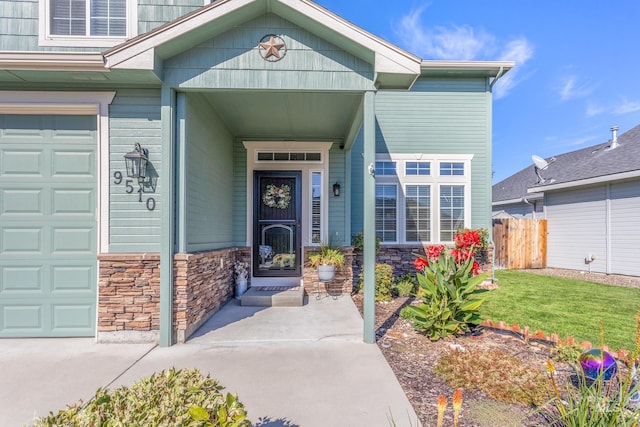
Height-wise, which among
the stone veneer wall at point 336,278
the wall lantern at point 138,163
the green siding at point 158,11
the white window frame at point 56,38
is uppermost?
the green siding at point 158,11

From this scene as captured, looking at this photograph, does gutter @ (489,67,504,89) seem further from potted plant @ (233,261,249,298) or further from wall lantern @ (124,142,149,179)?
wall lantern @ (124,142,149,179)

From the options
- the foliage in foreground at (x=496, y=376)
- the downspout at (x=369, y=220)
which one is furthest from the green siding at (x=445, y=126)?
the foliage in foreground at (x=496, y=376)

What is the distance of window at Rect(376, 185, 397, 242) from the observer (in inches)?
290

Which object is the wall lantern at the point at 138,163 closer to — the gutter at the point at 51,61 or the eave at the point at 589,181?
the gutter at the point at 51,61

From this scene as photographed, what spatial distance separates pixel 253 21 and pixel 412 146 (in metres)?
4.75

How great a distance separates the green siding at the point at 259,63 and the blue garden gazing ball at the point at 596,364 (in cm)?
364

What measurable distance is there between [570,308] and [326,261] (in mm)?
4225

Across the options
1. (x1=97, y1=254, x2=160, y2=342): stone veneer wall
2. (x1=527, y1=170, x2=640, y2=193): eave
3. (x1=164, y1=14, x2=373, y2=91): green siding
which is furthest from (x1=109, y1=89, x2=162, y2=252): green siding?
(x1=527, y1=170, x2=640, y2=193): eave

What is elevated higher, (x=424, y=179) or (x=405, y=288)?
(x=424, y=179)

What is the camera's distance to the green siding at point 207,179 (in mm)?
4039

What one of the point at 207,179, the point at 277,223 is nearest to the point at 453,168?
the point at 277,223

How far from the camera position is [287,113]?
5.02 metres

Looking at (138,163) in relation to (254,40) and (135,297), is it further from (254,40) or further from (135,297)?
(254,40)

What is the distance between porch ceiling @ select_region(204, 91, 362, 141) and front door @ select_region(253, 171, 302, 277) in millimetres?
874
